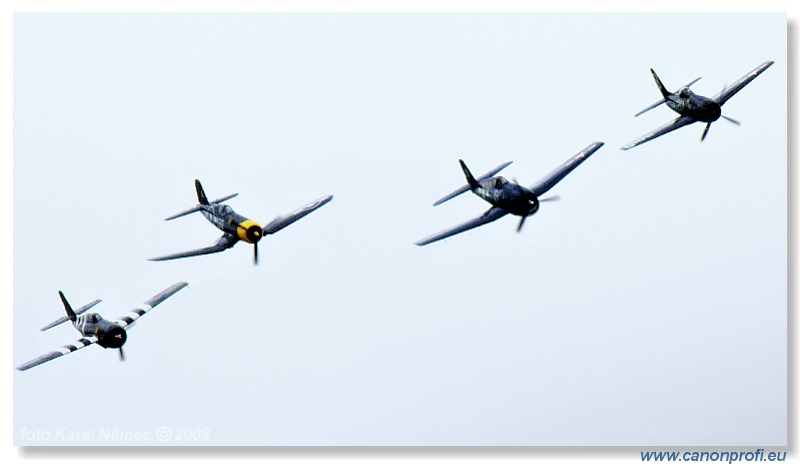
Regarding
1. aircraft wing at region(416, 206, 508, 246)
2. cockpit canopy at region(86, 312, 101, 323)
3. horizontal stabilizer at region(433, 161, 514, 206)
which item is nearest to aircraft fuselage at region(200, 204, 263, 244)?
cockpit canopy at region(86, 312, 101, 323)

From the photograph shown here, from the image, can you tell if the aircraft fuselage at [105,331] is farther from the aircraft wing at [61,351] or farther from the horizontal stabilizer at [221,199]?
the horizontal stabilizer at [221,199]

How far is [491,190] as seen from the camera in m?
25.3

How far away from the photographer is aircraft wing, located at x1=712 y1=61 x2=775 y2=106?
88.2ft

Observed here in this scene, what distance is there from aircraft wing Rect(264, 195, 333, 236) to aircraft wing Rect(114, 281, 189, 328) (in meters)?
3.02

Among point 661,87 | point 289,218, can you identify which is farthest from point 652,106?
point 289,218

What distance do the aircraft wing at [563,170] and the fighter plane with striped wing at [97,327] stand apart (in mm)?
9332

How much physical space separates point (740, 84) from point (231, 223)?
12.8 meters

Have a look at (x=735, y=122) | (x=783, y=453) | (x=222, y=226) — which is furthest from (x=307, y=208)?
(x=783, y=453)

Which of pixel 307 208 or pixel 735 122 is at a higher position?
pixel 735 122

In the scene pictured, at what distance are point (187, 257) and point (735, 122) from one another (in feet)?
44.6

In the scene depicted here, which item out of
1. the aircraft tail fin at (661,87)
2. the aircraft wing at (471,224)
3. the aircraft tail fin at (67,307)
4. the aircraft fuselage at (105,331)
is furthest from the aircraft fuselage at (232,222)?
the aircraft tail fin at (661,87)

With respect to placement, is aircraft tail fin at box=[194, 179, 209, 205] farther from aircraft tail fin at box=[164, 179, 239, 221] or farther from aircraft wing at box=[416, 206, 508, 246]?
aircraft wing at box=[416, 206, 508, 246]

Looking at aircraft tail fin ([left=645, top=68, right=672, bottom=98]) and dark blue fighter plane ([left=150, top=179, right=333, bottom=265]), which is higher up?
aircraft tail fin ([left=645, top=68, right=672, bottom=98])

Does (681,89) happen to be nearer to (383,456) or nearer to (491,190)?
(491,190)
